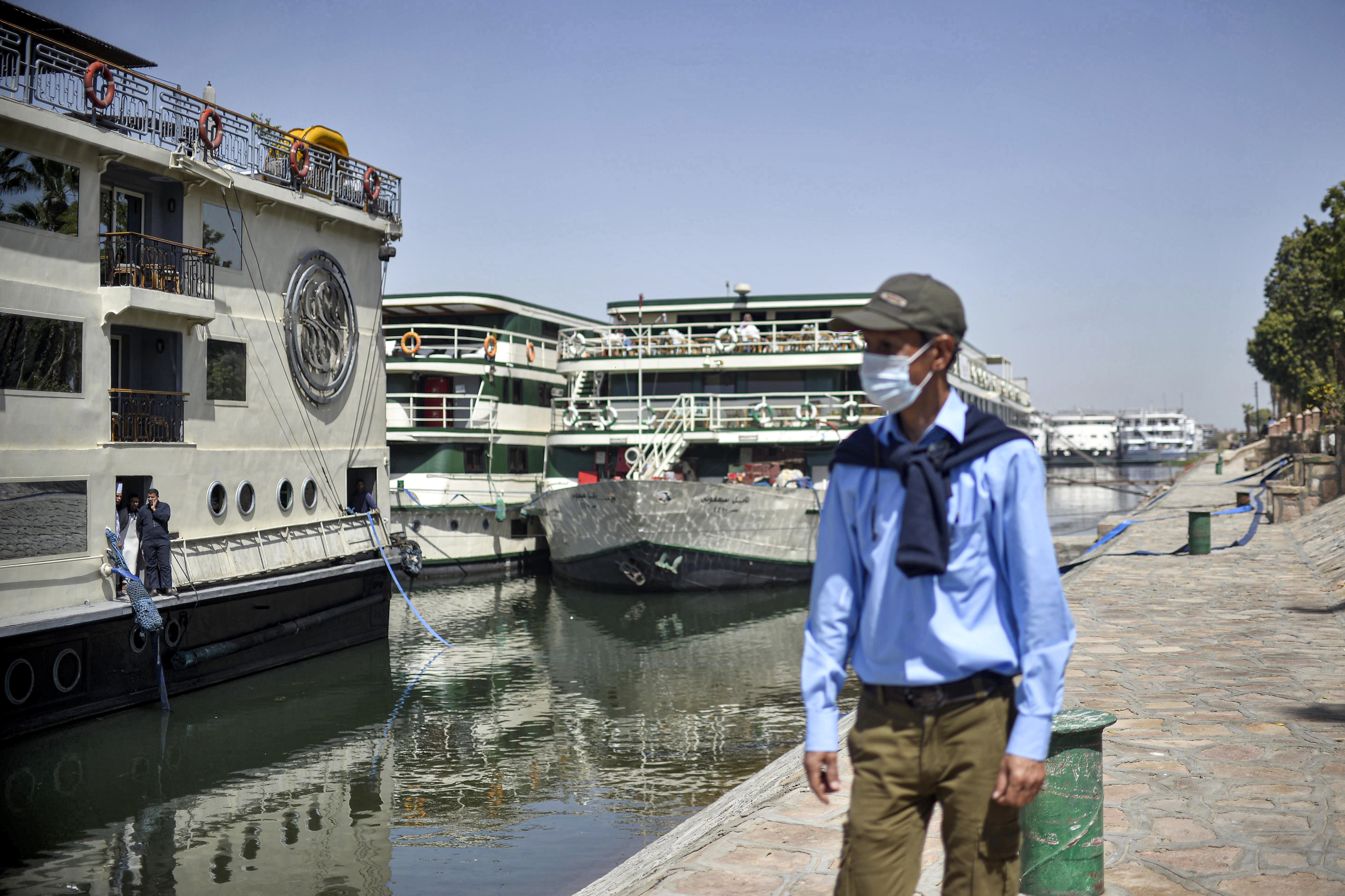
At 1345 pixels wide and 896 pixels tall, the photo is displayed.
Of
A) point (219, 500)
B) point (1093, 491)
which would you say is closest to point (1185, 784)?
point (219, 500)

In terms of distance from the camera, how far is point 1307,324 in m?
44.9

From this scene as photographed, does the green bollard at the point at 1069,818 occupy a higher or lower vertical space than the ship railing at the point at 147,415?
lower

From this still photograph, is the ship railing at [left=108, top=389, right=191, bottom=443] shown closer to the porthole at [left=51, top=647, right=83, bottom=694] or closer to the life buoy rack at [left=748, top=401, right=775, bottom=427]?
the porthole at [left=51, top=647, right=83, bottom=694]

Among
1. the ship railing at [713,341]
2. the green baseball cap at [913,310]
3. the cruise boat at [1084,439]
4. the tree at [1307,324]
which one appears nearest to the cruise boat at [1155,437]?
the cruise boat at [1084,439]

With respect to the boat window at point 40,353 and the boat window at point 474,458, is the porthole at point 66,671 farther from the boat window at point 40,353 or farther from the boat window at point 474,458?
the boat window at point 474,458

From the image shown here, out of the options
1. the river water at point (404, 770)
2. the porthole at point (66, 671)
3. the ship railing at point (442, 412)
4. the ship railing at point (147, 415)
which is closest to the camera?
the river water at point (404, 770)

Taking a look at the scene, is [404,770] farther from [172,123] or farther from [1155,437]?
[1155,437]

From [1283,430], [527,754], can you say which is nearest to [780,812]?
[527,754]

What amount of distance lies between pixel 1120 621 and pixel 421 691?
8.92 meters

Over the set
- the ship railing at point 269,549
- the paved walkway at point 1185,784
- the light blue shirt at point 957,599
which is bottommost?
the paved walkway at point 1185,784

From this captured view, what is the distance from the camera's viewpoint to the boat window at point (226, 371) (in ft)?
50.8

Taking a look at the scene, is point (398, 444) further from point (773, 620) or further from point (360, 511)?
point (773, 620)

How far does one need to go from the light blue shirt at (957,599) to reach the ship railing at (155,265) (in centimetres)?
1296

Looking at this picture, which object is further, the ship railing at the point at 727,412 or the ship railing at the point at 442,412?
the ship railing at the point at 442,412
